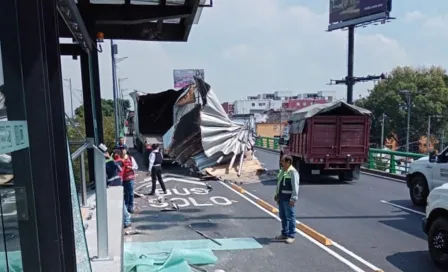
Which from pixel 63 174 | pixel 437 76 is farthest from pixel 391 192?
pixel 437 76

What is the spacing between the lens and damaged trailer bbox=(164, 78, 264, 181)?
1758 cm

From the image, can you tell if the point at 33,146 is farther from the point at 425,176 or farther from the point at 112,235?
the point at 425,176

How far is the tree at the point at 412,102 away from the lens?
172ft

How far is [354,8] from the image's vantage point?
56062mm

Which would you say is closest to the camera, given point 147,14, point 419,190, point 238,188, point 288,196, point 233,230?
point 147,14

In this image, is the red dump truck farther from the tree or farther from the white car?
the tree

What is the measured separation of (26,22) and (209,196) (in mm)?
11801

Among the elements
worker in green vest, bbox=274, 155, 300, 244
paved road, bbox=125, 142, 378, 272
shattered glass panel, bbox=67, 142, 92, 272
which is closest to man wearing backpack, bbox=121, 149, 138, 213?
paved road, bbox=125, 142, 378, 272

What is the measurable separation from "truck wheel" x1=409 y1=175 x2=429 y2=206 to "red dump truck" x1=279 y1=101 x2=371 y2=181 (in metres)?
4.11

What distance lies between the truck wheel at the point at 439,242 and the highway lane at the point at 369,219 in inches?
11.4

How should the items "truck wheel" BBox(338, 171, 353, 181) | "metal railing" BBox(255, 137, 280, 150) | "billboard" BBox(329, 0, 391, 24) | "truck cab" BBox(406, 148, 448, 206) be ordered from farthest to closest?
"billboard" BBox(329, 0, 391, 24) → "metal railing" BBox(255, 137, 280, 150) → "truck wheel" BBox(338, 171, 353, 181) → "truck cab" BBox(406, 148, 448, 206)

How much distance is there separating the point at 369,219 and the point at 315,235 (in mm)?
2267

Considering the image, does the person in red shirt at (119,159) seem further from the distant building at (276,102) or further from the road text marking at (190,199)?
the distant building at (276,102)

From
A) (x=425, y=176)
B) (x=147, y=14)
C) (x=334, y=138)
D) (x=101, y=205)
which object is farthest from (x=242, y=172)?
(x=101, y=205)
